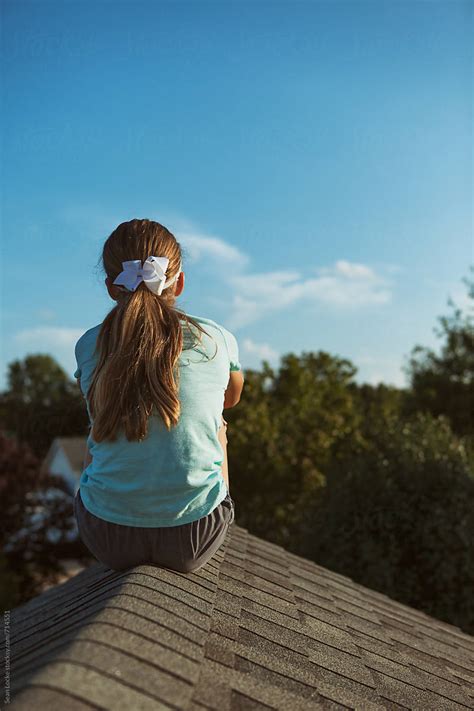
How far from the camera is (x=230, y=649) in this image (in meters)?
2.01

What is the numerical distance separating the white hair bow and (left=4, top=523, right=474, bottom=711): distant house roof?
3.51 ft

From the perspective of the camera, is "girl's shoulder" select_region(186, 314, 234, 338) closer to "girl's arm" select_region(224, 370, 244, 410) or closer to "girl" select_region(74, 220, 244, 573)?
"girl" select_region(74, 220, 244, 573)

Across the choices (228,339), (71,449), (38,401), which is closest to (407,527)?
(228,339)

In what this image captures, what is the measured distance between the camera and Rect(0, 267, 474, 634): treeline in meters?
6.73

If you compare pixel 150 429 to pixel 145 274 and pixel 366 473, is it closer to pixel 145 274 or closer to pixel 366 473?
pixel 145 274

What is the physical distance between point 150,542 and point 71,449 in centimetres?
3406

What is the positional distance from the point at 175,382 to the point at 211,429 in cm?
25

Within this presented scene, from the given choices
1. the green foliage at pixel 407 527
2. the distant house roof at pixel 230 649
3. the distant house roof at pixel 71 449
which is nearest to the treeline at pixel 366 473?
the green foliage at pixel 407 527

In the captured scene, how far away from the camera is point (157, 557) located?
2537 mm

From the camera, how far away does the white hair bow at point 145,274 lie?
2652 millimetres

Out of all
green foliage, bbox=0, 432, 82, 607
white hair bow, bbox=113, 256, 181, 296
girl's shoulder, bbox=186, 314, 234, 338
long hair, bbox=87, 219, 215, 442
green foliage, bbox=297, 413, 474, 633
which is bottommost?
green foliage, bbox=0, 432, 82, 607

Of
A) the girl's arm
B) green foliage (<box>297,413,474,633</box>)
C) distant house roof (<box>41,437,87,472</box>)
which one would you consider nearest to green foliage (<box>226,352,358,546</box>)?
green foliage (<box>297,413,474,633</box>)

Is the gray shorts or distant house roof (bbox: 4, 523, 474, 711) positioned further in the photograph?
the gray shorts

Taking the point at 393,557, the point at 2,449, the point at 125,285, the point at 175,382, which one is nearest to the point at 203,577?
the point at 175,382
